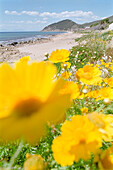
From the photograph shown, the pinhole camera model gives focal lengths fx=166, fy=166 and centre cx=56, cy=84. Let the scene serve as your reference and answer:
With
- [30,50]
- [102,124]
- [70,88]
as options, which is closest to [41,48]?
[30,50]

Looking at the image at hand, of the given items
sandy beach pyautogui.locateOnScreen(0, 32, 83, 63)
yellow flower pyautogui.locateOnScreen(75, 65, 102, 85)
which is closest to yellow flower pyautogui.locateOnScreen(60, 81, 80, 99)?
yellow flower pyautogui.locateOnScreen(75, 65, 102, 85)

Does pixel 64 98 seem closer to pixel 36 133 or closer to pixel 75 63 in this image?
pixel 36 133

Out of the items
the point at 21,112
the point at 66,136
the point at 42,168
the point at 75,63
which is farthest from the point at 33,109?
the point at 75,63

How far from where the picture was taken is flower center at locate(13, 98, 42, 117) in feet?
Result: 1.03

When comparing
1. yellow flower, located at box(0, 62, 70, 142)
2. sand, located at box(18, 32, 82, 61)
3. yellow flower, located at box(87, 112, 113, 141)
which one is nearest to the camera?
yellow flower, located at box(0, 62, 70, 142)

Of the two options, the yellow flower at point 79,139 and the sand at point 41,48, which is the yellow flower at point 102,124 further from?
the sand at point 41,48

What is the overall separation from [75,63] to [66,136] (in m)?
4.75

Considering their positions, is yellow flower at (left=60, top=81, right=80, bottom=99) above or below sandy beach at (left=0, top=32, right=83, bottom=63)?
below

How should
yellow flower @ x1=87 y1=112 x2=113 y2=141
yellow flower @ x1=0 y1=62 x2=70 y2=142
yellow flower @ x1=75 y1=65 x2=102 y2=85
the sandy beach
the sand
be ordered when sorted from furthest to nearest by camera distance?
the sand
the sandy beach
yellow flower @ x1=75 y1=65 x2=102 y2=85
yellow flower @ x1=87 y1=112 x2=113 y2=141
yellow flower @ x1=0 y1=62 x2=70 y2=142

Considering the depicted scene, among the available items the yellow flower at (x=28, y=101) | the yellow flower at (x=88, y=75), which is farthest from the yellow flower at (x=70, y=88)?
the yellow flower at (x=88, y=75)

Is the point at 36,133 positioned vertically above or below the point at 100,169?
above

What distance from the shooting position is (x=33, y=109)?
0.31 m

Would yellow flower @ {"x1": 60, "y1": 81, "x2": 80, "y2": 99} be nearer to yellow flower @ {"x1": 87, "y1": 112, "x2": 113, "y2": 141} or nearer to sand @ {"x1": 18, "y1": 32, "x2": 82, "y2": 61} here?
yellow flower @ {"x1": 87, "y1": 112, "x2": 113, "y2": 141}

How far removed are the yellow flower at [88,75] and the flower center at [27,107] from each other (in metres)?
0.51
